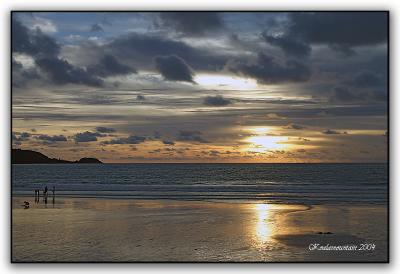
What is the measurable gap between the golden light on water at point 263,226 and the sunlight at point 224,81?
4352mm

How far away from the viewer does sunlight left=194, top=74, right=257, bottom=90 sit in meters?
13.7

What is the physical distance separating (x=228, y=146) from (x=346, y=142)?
367 centimetres

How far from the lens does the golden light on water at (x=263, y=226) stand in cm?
1456

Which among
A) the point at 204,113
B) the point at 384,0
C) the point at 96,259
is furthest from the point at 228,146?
the point at 384,0

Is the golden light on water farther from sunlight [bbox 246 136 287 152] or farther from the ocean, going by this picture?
the ocean

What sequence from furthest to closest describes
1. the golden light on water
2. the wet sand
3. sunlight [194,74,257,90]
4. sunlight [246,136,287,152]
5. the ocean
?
1. the ocean
2. sunlight [246,136,287,152]
3. the golden light on water
4. sunlight [194,74,257,90]
5. the wet sand

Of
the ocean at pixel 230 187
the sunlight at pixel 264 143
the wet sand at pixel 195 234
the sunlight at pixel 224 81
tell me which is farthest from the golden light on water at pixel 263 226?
the ocean at pixel 230 187

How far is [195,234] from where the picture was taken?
15172 millimetres

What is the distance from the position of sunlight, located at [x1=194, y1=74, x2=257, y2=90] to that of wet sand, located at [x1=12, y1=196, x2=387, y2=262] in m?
4.32

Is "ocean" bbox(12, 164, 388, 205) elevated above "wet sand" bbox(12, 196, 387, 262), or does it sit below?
below

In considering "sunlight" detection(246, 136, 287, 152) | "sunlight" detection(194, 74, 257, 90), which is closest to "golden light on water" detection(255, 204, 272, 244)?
"sunlight" detection(246, 136, 287, 152)

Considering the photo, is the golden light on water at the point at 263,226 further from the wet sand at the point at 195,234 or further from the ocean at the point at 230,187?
the ocean at the point at 230,187

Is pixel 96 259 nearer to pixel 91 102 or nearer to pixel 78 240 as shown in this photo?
pixel 78 240

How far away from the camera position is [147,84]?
13891mm
